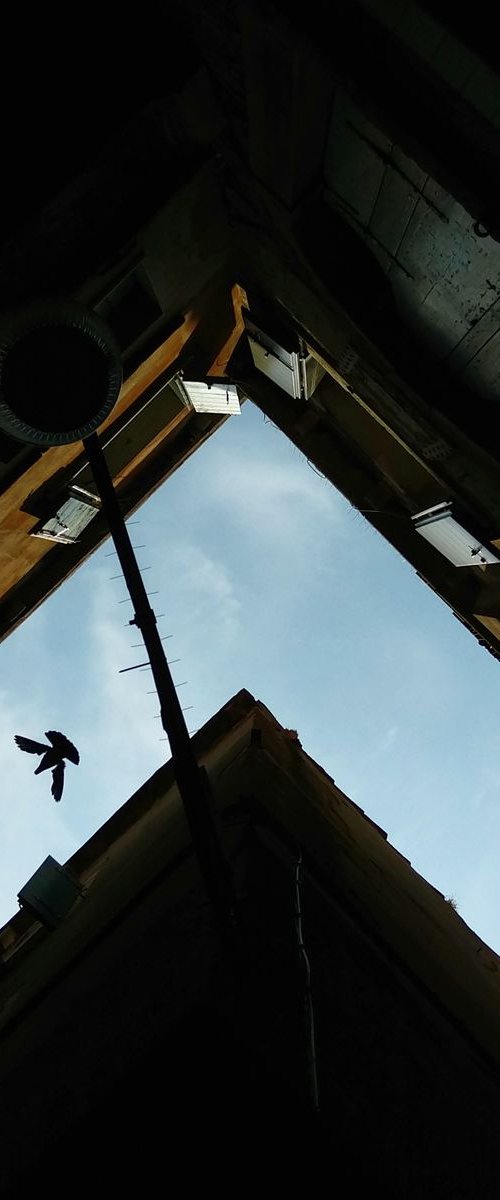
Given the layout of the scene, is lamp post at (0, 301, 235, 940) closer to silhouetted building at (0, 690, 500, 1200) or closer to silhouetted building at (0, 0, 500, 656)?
silhouetted building at (0, 0, 500, 656)

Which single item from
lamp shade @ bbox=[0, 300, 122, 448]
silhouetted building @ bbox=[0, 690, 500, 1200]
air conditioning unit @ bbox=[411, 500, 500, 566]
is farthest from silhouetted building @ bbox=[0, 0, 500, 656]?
silhouetted building @ bbox=[0, 690, 500, 1200]

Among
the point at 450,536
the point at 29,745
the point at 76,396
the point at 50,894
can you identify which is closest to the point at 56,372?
the point at 76,396

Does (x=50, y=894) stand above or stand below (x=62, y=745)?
below

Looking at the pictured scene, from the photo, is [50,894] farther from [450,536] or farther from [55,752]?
[450,536]

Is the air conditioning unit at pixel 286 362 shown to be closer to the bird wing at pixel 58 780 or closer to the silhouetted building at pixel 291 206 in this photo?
the silhouetted building at pixel 291 206

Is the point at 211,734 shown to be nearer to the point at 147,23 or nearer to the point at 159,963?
the point at 159,963

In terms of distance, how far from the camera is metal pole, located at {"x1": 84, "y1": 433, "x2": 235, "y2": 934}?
8.56 ft

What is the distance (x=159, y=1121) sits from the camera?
1934 mm

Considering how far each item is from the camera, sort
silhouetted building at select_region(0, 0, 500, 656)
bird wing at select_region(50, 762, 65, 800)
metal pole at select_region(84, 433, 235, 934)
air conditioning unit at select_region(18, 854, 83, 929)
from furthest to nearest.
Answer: air conditioning unit at select_region(18, 854, 83, 929)
bird wing at select_region(50, 762, 65, 800)
silhouetted building at select_region(0, 0, 500, 656)
metal pole at select_region(84, 433, 235, 934)

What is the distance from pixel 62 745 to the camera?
5.67 meters

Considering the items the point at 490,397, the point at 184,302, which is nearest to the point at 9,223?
the point at 184,302

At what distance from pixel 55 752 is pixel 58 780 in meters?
0.28

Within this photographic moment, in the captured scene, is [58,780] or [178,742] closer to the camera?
[178,742]

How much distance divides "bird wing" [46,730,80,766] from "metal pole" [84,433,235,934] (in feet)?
8.22
